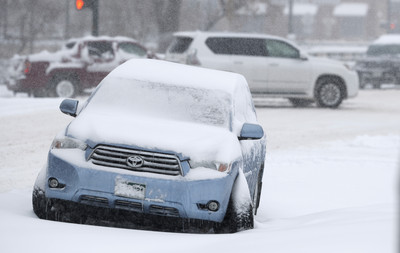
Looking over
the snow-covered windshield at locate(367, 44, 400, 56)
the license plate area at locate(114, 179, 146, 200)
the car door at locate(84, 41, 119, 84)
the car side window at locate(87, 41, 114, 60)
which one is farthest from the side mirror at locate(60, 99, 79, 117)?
the snow-covered windshield at locate(367, 44, 400, 56)

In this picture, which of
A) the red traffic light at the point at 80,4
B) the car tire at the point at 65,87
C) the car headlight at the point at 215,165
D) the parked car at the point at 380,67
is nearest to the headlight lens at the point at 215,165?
the car headlight at the point at 215,165

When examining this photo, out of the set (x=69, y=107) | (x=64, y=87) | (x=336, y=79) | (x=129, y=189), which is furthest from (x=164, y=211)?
(x=64, y=87)

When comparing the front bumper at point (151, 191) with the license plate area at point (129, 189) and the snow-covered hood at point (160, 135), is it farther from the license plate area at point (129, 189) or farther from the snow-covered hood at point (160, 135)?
the snow-covered hood at point (160, 135)

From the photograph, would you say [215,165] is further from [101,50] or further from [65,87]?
[101,50]

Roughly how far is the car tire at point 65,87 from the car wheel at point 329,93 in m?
6.60

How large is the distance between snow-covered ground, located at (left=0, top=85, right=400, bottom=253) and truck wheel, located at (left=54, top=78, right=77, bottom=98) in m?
2.50

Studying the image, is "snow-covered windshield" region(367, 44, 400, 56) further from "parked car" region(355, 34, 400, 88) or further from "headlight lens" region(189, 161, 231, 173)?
"headlight lens" region(189, 161, 231, 173)

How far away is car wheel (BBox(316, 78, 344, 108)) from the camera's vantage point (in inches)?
923

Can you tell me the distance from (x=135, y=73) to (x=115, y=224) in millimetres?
1618

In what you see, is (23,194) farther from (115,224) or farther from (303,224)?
(303,224)

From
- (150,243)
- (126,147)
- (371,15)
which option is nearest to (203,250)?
(150,243)

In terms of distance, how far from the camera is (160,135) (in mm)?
7547

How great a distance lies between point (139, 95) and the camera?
8.45m

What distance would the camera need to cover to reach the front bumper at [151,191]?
7207 millimetres
